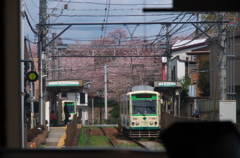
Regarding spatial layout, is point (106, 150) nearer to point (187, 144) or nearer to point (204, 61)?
point (187, 144)

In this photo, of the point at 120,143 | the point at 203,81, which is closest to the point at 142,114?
the point at 120,143

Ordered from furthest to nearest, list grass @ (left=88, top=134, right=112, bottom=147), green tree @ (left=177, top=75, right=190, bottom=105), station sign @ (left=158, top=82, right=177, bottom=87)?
green tree @ (left=177, top=75, right=190, bottom=105) → station sign @ (left=158, top=82, right=177, bottom=87) → grass @ (left=88, top=134, right=112, bottom=147)

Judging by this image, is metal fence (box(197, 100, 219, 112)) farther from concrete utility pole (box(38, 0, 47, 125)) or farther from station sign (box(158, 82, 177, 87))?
concrete utility pole (box(38, 0, 47, 125))

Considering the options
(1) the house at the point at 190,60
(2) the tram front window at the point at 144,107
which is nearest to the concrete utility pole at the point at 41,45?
(2) the tram front window at the point at 144,107

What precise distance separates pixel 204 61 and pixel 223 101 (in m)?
12.9

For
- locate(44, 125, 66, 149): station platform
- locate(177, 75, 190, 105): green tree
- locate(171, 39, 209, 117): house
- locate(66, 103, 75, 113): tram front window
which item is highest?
locate(171, 39, 209, 117): house

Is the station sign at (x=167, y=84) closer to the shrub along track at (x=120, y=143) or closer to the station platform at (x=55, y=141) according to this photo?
the shrub along track at (x=120, y=143)

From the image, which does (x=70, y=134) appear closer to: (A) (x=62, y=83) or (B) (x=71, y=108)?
(A) (x=62, y=83)

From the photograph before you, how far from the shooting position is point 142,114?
18219 mm

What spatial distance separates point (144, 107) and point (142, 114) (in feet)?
1.18


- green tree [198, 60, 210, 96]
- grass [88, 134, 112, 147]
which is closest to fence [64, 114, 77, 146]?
grass [88, 134, 112, 147]

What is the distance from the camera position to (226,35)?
642 inches

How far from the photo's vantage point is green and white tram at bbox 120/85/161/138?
17906 mm

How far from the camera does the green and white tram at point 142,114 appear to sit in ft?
58.7
